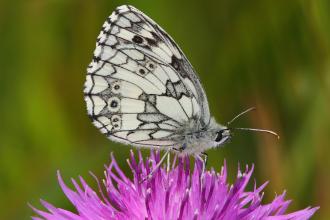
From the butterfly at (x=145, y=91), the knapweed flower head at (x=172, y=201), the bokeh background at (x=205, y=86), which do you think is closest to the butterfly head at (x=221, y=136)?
the butterfly at (x=145, y=91)

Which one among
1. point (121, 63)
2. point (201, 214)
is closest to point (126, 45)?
point (121, 63)

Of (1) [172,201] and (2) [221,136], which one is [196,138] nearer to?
(2) [221,136]

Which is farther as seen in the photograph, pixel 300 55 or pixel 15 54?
pixel 15 54

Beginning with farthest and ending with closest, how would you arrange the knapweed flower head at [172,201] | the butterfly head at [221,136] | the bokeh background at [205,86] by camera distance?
the bokeh background at [205,86]
the butterfly head at [221,136]
the knapweed flower head at [172,201]

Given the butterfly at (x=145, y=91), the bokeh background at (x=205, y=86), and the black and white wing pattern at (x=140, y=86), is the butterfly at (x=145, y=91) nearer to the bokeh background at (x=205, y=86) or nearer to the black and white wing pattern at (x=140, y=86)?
the black and white wing pattern at (x=140, y=86)

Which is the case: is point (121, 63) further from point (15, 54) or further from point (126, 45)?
point (15, 54)

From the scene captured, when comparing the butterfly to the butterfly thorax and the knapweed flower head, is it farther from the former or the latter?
the knapweed flower head

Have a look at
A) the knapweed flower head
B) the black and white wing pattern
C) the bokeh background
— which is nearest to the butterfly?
the black and white wing pattern
